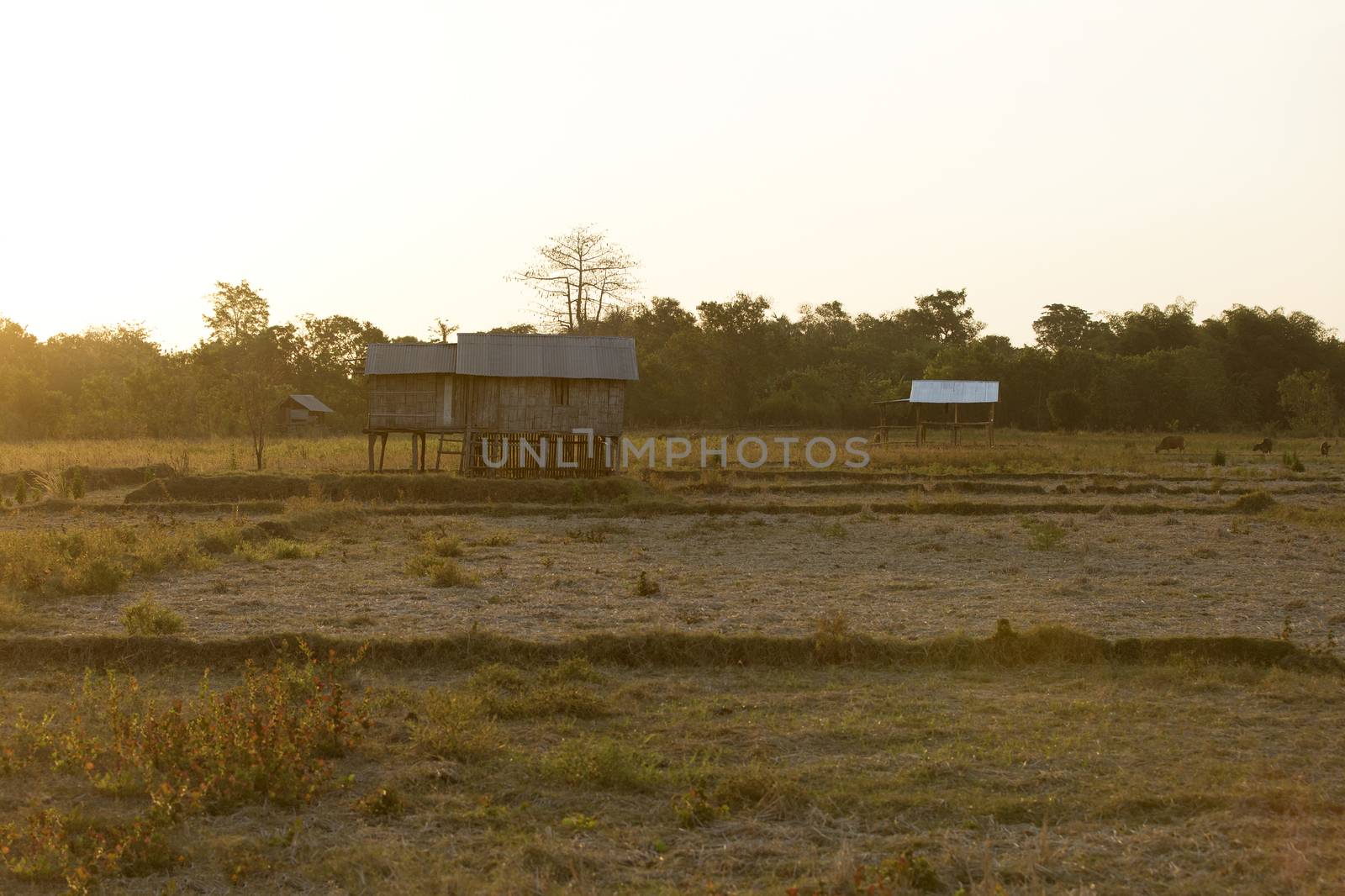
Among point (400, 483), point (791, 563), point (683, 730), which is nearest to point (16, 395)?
point (400, 483)

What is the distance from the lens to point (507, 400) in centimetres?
2758

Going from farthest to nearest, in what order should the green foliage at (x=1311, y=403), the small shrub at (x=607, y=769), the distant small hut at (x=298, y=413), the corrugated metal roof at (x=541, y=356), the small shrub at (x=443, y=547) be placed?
the distant small hut at (x=298, y=413) < the green foliage at (x=1311, y=403) < the corrugated metal roof at (x=541, y=356) < the small shrub at (x=443, y=547) < the small shrub at (x=607, y=769)

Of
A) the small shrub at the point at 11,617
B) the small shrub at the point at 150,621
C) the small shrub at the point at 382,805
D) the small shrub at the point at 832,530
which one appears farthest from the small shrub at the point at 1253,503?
the small shrub at the point at 11,617

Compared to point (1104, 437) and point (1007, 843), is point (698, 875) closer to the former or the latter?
point (1007, 843)

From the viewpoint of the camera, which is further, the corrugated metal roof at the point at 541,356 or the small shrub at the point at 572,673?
the corrugated metal roof at the point at 541,356

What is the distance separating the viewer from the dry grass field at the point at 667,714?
5.18 meters

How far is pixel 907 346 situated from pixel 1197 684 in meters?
71.1

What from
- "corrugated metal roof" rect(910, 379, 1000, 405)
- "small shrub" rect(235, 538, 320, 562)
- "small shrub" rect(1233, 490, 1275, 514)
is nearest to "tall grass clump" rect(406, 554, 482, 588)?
"small shrub" rect(235, 538, 320, 562)

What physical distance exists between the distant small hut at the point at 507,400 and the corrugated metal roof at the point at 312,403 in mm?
27975

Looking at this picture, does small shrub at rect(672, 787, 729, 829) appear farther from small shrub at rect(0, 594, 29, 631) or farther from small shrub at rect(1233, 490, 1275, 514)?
small shrub at rect(1233, 490, 1275, 514)

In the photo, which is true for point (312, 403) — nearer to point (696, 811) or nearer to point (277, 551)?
point (277, 551)

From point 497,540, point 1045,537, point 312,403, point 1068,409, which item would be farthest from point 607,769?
point 312,403

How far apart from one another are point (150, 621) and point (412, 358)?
18.7 meters

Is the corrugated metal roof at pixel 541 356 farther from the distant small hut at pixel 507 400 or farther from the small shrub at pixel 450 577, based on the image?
the small shrub at pixel 450 577
